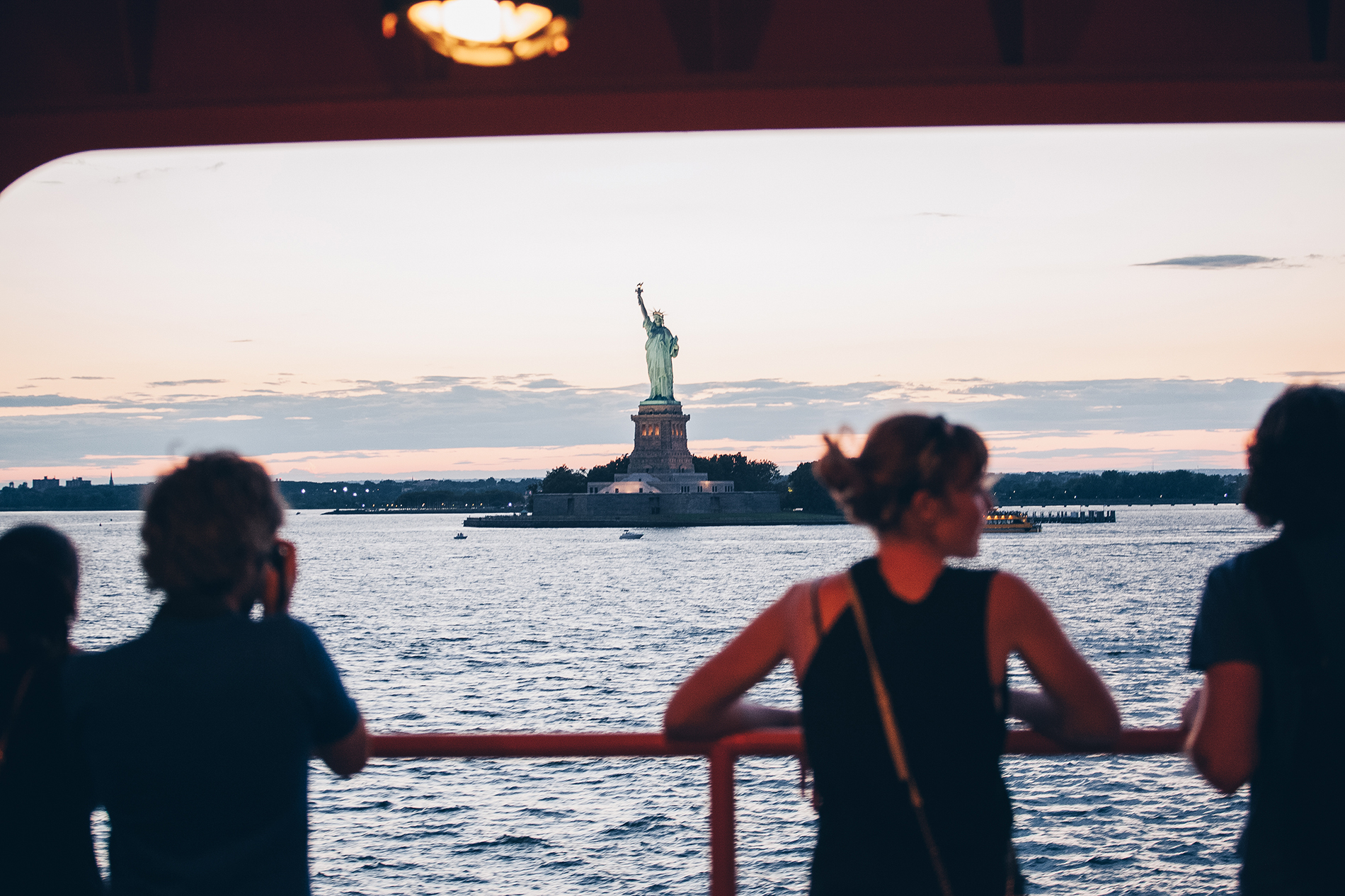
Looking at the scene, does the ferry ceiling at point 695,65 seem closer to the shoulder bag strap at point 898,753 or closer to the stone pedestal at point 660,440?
the shoulder bag strap at point 898,753

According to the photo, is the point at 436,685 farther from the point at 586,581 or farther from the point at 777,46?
the point at 586,581

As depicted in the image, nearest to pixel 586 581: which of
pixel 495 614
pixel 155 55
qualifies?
pixel 495 614

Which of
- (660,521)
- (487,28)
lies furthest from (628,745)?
(660,521)

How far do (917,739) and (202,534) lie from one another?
3.64 ft

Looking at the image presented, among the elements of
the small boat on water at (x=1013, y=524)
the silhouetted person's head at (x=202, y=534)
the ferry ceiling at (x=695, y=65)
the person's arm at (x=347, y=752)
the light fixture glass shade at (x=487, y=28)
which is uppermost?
the ferry ceiling at (x=695, y=65)

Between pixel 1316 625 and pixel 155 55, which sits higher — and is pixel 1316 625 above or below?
below

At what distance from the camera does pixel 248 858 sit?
5.45ft

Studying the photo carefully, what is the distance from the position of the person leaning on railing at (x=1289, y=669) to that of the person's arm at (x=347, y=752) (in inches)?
52.6

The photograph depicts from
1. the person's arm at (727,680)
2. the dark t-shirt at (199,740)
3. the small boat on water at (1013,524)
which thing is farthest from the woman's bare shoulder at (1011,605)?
the small boat on water at (1013,524)

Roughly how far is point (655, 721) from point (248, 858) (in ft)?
60.2

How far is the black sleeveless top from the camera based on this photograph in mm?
1497

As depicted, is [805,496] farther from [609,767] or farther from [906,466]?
[906,466]

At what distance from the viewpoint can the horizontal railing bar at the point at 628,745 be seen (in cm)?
214

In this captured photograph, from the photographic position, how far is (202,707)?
64.1 inches
